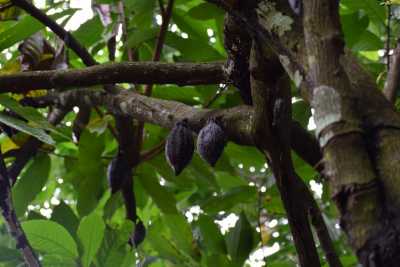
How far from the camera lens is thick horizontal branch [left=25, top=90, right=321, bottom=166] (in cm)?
98

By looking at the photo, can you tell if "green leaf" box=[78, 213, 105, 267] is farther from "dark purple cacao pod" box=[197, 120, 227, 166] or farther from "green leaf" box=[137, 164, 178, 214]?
"green leaf" box=[137, 164, 178, 214]

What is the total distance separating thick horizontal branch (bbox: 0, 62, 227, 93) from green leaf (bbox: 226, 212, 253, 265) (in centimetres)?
38

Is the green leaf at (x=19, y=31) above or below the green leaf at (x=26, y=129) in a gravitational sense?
above

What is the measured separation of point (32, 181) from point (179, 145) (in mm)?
→ 719

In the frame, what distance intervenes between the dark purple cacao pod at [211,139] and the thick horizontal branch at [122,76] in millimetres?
100

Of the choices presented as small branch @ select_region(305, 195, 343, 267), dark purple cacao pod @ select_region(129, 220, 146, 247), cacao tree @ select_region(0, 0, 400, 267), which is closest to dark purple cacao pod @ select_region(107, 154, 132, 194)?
cacao tree @ select_region(0, 0, 400, 267)

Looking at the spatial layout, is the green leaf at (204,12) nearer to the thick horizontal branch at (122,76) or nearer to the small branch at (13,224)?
the thick horizontal branch at (122,76)

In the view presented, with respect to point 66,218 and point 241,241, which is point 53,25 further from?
point 241,241

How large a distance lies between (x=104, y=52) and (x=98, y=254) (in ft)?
5.06

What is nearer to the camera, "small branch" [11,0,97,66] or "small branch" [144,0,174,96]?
"small branch" [11,0,97,66]

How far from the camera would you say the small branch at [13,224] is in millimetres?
849

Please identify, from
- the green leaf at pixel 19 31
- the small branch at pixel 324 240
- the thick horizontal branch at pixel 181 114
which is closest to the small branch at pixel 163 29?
the thick horizontal branch at pixel 181 114

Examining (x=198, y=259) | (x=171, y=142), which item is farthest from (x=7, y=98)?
(x=198, y=259)

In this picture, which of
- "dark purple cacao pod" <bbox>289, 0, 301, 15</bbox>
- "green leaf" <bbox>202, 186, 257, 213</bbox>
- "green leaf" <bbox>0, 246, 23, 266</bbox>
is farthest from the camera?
"green leaf" <bbox>202, 186, 257, 213</bbox>
